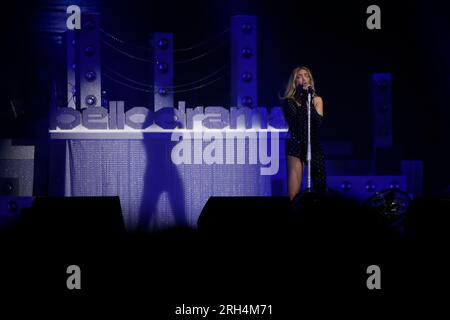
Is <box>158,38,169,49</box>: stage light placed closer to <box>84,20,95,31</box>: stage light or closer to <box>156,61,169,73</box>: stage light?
<box>156,61,169,73</box>: stage light

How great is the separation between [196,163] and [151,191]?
549 mm

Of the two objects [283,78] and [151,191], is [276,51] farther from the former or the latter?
[151,191]

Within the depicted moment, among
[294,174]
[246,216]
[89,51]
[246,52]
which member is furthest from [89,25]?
[246,216]

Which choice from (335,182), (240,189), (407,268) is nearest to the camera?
(407,268)

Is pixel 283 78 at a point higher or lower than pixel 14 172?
higher

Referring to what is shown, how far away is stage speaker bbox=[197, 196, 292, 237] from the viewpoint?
10.2 ft

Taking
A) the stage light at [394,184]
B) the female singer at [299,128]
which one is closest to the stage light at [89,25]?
the female singer at [299,128]

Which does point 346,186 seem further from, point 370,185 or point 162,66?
point 162,66

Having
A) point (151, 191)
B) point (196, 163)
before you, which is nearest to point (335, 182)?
point (196, 163)

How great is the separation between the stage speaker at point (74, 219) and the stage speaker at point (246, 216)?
476mm

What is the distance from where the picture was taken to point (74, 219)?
3.11m

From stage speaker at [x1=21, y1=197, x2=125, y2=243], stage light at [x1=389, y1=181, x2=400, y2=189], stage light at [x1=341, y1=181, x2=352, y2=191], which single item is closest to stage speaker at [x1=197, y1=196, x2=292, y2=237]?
stage speaker at [x1=21, y1=197, x2=125, y2=243]

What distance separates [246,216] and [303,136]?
2.40 metres

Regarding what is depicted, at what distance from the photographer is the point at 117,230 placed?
307 cm
